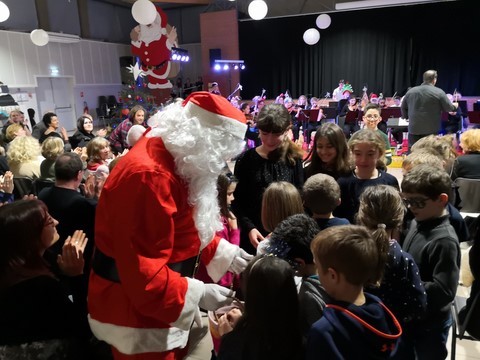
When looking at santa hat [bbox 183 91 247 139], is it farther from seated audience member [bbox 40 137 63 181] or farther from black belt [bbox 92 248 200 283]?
seated audience member [bbox 40 137 63 181]

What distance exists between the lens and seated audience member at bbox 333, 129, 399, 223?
2242 mm

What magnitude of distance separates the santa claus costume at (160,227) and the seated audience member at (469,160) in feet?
8.07

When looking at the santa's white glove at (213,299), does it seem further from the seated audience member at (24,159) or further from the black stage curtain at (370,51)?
the black stage curtain at (370,51)

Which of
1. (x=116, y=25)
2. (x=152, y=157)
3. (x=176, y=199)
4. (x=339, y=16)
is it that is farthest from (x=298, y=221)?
(x=116, y=25)

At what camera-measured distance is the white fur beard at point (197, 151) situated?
1.27m

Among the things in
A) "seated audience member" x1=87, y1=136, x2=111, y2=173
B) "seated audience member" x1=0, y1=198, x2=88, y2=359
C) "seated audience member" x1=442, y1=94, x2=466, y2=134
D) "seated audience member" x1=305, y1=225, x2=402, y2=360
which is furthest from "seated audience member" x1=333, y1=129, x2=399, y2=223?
"seated audience member" x1=442, y1=94, x2=466, y2=134

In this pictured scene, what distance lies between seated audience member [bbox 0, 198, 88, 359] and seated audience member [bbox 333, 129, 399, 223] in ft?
5.00

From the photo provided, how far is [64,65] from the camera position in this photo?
1255cm

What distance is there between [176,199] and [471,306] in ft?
4.82

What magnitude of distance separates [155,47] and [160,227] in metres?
8.83

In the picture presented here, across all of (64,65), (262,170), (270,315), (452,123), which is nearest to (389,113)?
(452,123)

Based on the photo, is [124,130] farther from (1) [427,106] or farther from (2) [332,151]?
(1) [427,106]

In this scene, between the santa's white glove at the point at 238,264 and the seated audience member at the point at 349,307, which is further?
the santa's white glove at the point at 238,264

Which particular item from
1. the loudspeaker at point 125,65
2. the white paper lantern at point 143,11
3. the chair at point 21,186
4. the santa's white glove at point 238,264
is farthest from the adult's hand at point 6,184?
the loudspeaker at point 125,65
